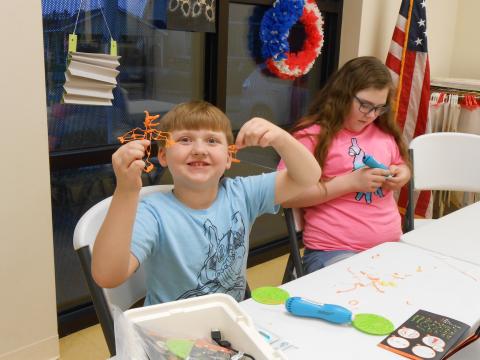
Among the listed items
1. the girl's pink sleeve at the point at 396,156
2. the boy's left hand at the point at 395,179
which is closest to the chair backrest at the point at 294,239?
the boy's left hand at the point at 395,179

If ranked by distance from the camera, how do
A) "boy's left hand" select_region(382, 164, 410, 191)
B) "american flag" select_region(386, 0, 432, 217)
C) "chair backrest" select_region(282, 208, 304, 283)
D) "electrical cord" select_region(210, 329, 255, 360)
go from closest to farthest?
"electrical cord" select_region(210, 329, 255, 360) < "chair backrest" select_region(282, 208, 304, 283) < "boy's left hand" select_region(382, 164, 410, 191) < "american flag" select_region(386, 0, 432, 217)

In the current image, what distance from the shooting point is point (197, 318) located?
2.90 feet

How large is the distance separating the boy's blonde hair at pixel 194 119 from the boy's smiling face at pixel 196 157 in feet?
0.04

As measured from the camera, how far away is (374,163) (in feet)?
5.69

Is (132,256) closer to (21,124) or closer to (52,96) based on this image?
→ (21,124)

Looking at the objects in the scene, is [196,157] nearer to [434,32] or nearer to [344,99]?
[344,99]

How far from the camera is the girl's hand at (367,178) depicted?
1729 mm

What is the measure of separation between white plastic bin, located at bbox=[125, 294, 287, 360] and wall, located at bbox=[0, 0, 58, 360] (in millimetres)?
1151

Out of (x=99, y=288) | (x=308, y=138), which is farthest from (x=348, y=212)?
(x=99, y=288)

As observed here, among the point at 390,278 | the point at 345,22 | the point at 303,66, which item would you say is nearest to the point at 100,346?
the point at 390,278

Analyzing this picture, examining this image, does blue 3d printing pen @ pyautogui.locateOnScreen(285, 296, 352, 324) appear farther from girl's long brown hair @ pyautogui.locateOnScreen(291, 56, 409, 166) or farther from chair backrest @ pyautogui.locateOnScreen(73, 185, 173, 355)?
girl's long brown hair @ pyautogui.locateOnScreen(291, 56, 409, 166)

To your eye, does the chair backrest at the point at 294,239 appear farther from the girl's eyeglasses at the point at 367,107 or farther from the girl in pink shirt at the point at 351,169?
the girl's eyeglasses at the point at 367,107

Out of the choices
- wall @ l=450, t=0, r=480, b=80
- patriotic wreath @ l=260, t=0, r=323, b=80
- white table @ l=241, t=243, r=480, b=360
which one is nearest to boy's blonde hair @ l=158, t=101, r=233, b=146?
white table @ l=241, t=243, r=480, b=360

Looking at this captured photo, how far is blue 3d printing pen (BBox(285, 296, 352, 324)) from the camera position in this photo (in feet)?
3.30
